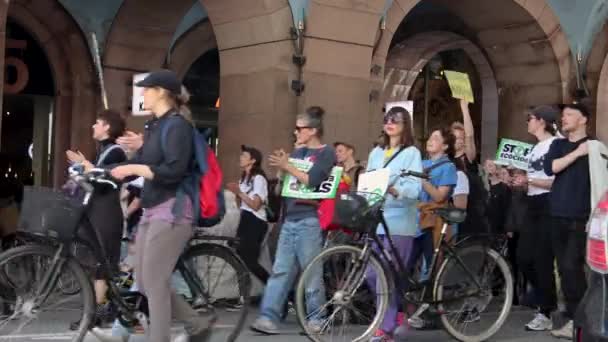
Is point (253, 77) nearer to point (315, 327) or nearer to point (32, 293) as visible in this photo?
point (315, 327)

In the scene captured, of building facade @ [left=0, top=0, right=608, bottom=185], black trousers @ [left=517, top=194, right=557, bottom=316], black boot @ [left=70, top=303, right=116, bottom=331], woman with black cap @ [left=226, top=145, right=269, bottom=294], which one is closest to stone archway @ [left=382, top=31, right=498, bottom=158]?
building facade @ [left=0, top=0, right=608, bottom=185]

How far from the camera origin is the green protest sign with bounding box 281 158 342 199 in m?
7.60

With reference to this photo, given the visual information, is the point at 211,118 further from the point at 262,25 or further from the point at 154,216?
the point at 154,216

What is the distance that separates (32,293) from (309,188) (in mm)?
2397

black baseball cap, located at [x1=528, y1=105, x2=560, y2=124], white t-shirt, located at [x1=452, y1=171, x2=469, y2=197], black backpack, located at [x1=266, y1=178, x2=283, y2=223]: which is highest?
black baseball cap, located at [x1=528, y1=105, x2=560, y2=124]

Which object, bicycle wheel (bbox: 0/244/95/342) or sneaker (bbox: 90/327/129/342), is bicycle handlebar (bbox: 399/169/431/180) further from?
bicycle wheel (bbox: 0/244/95/342)

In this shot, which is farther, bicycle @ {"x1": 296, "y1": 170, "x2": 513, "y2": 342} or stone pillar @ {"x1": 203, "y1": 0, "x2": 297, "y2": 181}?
stone pillar @ {"x1": 203, "y1": 0, "x2": 297, "y2": 181}

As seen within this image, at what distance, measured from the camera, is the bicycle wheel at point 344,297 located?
678 centimetres

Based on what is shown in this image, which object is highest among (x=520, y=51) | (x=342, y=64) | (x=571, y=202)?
(x=520, y=51)

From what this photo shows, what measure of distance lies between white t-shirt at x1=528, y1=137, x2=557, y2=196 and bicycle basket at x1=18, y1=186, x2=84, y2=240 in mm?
4018

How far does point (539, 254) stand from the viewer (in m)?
8.54

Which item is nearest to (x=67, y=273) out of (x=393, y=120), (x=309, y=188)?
(x=309, y=188)

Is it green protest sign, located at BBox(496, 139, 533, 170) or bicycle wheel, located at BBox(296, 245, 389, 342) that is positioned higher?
green protest sign, located at BBox(496, 139, 533, 170)

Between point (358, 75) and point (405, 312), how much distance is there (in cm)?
623
